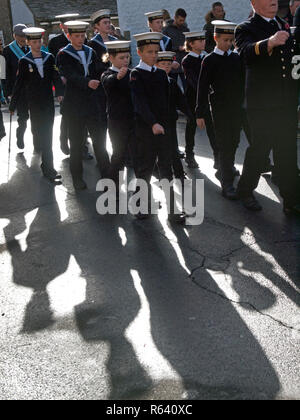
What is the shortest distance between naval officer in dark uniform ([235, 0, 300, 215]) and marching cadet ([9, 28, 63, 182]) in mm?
3031

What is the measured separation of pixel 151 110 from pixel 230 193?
1.36 metres

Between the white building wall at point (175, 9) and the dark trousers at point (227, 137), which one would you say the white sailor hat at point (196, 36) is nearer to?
the dark trousers at point (227, 137)

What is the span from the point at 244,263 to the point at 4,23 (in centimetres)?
3635

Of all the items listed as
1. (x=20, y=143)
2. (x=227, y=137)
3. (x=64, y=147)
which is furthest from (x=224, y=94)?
(x=20, y=143)

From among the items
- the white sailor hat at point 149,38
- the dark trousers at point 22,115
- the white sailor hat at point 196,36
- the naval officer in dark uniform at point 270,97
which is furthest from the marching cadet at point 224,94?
the dark trousers at point 22,115

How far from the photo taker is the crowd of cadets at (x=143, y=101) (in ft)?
19.1

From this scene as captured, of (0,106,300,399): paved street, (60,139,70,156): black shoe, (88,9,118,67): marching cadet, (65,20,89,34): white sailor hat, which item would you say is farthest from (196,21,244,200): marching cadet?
(60,139,70,156): black shoe

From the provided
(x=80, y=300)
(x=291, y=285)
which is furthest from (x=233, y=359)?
(x=80, y=300)

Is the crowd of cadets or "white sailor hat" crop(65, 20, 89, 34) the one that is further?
"white sailor hat" crop(65, 20, 89, 34)

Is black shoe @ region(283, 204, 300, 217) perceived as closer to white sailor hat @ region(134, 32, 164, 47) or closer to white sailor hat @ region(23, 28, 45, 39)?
white sailor hat @ region(134, 32, 164, 47)

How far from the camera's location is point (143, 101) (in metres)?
5.75

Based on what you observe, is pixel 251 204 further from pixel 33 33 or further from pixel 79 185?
pixel 33 33

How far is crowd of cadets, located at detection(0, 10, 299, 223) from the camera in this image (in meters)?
5.83

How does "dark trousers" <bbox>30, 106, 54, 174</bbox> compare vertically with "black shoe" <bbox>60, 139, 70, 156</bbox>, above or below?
above
